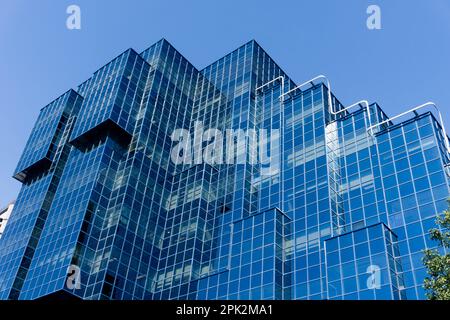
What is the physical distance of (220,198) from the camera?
72.2m

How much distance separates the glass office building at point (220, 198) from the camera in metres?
55.2

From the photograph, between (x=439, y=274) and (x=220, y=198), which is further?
(x=220, y=198)

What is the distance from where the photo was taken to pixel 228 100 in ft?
288

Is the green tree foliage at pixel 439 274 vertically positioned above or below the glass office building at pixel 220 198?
below

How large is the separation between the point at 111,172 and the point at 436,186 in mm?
43097

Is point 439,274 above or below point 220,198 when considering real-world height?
below

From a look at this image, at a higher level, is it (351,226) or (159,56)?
(159,56)

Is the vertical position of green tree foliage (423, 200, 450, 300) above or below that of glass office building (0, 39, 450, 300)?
below

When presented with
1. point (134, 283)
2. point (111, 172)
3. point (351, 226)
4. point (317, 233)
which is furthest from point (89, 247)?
point (351, 226)

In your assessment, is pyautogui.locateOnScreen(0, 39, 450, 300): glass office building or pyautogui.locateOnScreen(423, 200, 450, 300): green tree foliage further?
pyautogui.locateOnScreen(0, 39, 450, 300): glass office building

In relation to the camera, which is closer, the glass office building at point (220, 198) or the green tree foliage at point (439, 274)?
the green tree foliage at point (439, 274)

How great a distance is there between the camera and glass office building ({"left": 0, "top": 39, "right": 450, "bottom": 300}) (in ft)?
181
